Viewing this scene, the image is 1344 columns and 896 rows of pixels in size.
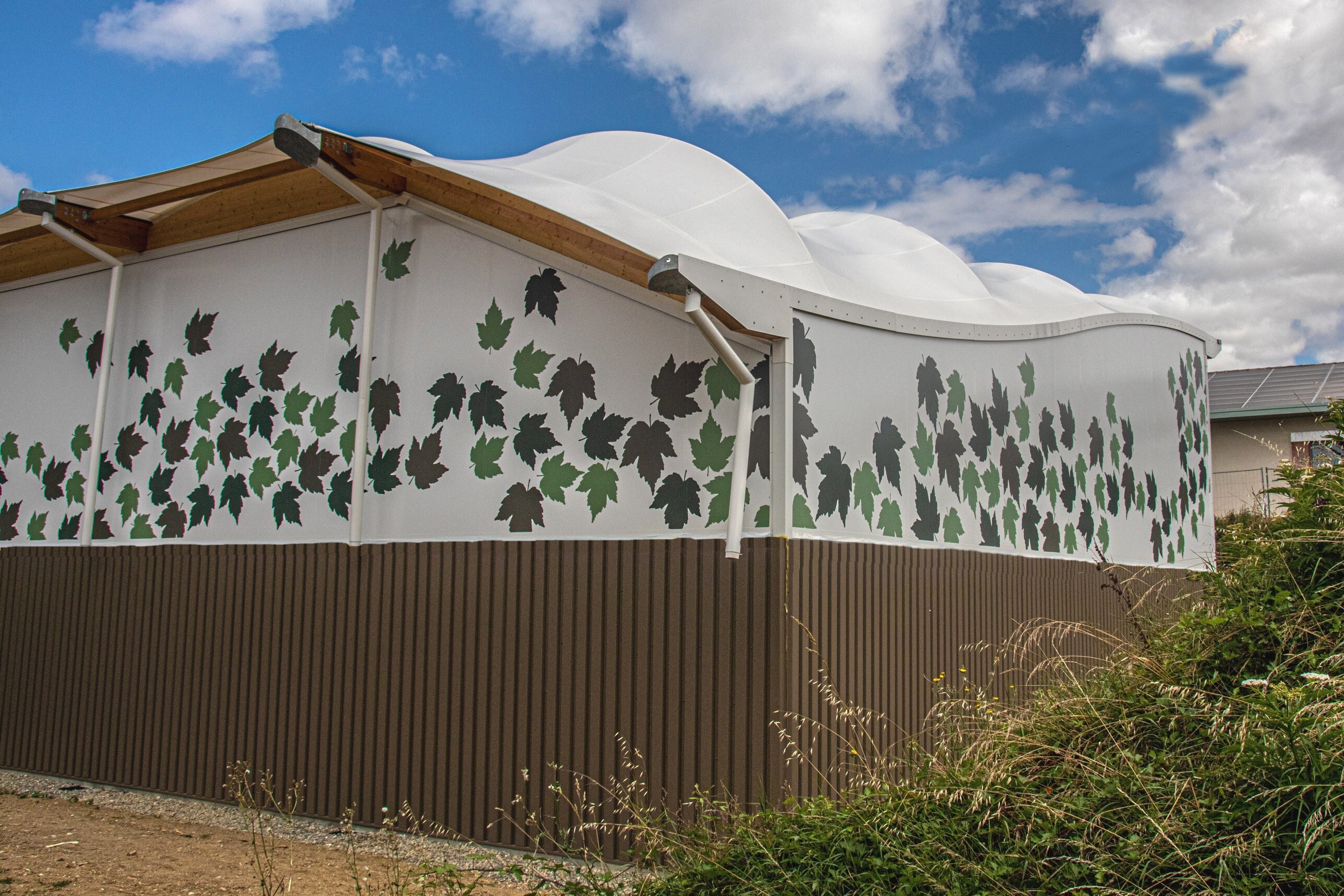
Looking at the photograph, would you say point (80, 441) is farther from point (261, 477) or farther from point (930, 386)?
point (930, 386)

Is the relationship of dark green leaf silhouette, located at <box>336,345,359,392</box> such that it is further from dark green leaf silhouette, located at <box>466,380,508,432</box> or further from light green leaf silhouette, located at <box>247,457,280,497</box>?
dark green leaf silhouette, located at <box>466,380,508,432</box>

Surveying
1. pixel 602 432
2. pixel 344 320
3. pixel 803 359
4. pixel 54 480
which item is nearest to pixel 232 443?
pixel 344 320

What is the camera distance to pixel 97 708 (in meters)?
8.33

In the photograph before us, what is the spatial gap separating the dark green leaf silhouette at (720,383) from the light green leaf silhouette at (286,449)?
316cm

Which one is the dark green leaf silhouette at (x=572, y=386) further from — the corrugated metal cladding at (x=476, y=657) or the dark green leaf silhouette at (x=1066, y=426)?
the dark green leaf silhouette at (x=1066, y=426)

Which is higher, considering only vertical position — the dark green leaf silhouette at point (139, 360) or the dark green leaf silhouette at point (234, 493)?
the dark green leaf silhouette at point (139, 360)

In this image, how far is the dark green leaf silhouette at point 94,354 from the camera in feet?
29.2

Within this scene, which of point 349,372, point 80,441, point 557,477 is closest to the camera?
point 557,477

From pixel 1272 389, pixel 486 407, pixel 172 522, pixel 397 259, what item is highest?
pixel 1272 389

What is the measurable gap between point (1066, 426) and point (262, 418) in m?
6.04

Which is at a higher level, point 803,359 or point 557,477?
point 803,359

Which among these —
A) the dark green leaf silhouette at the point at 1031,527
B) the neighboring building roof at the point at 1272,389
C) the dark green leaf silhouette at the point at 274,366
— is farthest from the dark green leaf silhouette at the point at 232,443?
the neighboring building roof at the point at 1272,389

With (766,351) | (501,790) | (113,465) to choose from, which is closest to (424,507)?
(501,790)

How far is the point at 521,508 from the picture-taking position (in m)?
6.49
